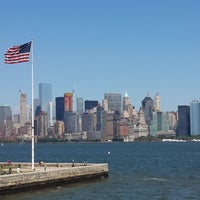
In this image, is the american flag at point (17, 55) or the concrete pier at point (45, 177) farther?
the american flag at point (17, 55)

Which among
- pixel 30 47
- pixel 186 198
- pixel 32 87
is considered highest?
pixel 30 47

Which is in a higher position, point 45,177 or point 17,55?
point 17,55

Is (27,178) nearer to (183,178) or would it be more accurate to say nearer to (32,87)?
(32,87)

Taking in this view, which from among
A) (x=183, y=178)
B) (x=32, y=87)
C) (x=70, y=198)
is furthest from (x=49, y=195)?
(x=183, y=178)

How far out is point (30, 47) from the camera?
55.3 metres

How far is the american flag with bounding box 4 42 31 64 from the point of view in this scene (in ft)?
178

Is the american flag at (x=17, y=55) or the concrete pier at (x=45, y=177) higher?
the american flag at (x=17, y=55)

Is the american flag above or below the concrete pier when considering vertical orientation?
above

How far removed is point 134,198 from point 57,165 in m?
18.7

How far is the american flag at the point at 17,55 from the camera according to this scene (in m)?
54.1

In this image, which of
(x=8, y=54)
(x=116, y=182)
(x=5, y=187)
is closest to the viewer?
(x=5, y=187)

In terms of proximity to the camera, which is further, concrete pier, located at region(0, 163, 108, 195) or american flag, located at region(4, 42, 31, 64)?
american flag, located at region(4, 42, 31, 64)

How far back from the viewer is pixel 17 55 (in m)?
54.1

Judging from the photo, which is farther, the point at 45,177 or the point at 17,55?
the point at 45,177
